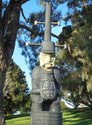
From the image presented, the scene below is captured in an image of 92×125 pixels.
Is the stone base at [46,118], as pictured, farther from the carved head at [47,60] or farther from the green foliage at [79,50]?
the green foliage at [79,50]

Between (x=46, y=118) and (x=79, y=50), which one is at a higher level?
(x=79, y=50)

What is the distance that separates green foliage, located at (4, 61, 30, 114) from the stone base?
151ft

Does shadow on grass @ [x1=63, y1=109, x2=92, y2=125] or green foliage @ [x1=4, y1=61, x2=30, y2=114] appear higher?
green foliage @ [x1=4, y1=61, x2=30, y2=114]

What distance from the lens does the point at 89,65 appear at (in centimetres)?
2727

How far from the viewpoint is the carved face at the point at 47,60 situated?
9961 mm

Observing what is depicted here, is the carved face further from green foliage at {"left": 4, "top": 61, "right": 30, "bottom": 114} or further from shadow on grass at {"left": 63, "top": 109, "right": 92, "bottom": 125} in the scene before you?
green foliage at {"left": 4, "top": 61, "right": 30, "bottom": 114}

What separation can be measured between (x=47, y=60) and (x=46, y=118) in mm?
1422

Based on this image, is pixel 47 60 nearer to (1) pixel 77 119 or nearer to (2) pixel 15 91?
(1) pixel 77 119

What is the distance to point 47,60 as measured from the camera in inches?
393

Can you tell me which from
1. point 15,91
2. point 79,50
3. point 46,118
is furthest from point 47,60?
point 15,91

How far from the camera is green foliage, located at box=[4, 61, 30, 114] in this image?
188ft

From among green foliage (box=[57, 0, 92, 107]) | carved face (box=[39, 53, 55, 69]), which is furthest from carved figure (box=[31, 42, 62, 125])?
green foliage (box=[57, 0, 92, 107])

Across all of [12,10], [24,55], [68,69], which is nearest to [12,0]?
[12,10]

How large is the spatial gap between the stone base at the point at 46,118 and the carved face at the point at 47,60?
1153 millimetres
